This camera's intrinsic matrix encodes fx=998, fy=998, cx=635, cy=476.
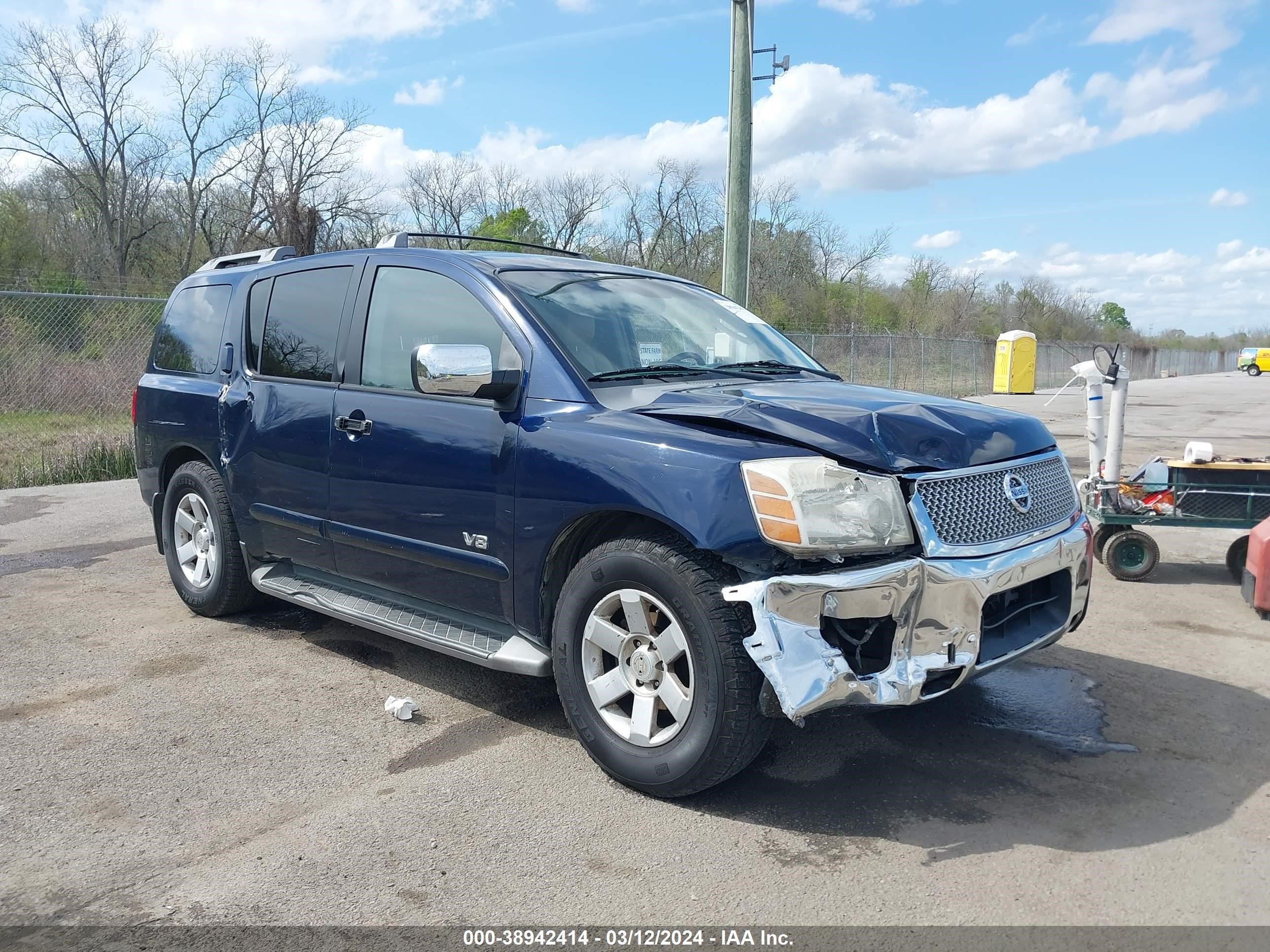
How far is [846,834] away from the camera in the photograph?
10.4 feet

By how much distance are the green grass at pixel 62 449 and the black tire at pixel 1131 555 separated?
29.2 ft

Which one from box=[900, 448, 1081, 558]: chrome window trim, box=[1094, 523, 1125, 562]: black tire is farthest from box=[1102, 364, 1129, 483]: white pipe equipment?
box=[900, 448, 1081, 558]: chrome window trim

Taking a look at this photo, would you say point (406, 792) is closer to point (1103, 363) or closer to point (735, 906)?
point (735, 906)

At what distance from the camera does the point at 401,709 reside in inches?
163

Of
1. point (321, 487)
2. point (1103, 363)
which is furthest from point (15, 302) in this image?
point (1103, 363)

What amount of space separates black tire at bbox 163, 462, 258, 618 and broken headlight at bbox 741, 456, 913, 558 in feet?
11.0

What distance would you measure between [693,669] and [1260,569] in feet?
13.3

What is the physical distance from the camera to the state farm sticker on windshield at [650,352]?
4145 mm

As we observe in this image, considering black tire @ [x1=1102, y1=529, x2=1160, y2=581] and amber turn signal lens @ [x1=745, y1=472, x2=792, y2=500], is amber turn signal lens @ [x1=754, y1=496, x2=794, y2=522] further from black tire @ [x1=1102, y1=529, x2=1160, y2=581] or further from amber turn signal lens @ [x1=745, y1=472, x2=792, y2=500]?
black tire @ [x1=1102, y1=529, x2=1160, y2=581]

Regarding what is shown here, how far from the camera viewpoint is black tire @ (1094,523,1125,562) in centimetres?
674

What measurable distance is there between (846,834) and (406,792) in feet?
4.94

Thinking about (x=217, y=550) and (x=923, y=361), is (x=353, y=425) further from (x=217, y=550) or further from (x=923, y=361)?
(x=923, y=361)

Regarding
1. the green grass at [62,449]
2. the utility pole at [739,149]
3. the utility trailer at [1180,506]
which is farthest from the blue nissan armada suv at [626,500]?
the green grass at [62,449]

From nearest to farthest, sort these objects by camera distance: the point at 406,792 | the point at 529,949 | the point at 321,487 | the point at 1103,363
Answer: the point at 529,949
the point at 406,792
the point at 321,487
the point at 1103,363
